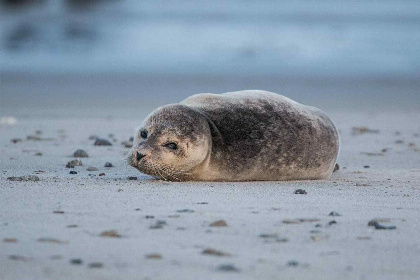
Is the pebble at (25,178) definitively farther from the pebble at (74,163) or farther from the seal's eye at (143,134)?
the pebble at (74,163)

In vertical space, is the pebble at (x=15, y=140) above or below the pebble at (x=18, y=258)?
below

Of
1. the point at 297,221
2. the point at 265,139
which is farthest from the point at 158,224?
the point at 265,139

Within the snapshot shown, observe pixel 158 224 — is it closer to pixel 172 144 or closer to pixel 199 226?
pixel 199 226

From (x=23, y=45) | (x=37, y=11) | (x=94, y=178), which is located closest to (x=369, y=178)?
(x=94, y=178)

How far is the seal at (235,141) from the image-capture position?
6016mm

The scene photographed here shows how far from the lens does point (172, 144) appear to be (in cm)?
603

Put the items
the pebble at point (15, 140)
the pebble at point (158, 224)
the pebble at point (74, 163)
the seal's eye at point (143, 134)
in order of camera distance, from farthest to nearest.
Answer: the pebble at point (15, 140), the pebble at point (74, 163), the seal's eye at point (143, 134), the pebble at point (158, 224)

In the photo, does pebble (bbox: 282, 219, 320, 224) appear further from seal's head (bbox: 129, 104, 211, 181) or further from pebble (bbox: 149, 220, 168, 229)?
seal's head (bbox: 129, 104, 211, 181)

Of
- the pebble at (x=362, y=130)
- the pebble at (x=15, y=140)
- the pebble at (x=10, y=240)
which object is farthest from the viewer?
the pebble at (x=362, y=130)

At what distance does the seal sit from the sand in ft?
0.44

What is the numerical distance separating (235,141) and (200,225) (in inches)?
72.0

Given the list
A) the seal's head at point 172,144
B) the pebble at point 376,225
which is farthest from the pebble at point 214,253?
A: the seal's head at point 172,144

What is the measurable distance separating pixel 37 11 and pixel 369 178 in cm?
2369

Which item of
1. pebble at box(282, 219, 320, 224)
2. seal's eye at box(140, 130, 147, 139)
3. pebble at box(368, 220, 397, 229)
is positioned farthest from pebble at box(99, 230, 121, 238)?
seal's eye at box(140, 130, 147, 139)
